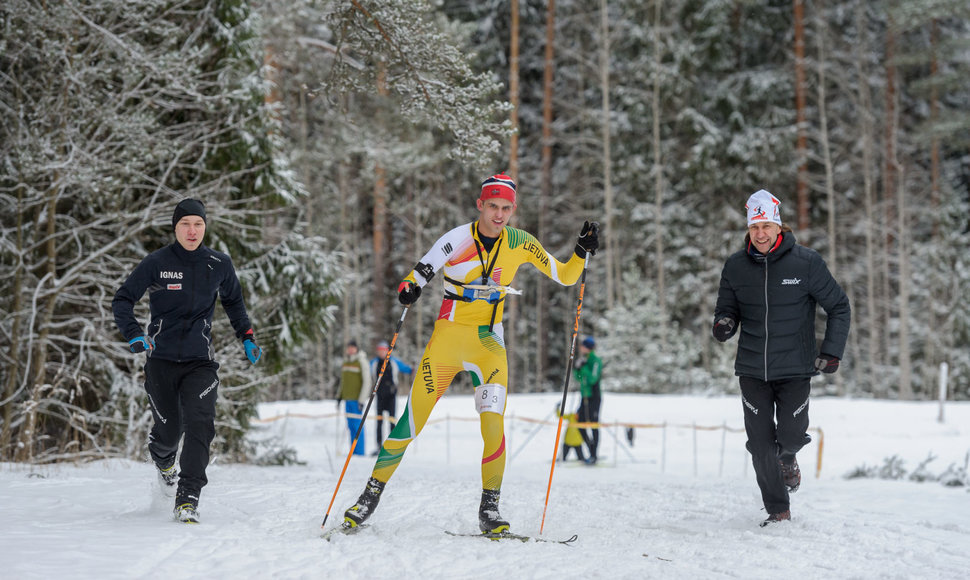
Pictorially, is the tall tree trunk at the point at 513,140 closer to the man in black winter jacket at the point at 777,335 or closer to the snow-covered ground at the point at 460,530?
the snow-covered ground at the point at 460,530

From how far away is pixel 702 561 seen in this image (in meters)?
4.43

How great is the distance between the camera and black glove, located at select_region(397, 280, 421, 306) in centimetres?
498

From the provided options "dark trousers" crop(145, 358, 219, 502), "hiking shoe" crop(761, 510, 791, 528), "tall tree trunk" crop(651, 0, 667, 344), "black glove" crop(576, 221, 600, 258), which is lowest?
"hiking shoe" crop(761, 510, 791, 528)

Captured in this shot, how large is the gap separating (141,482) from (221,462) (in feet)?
12.2

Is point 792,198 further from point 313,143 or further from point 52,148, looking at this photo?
point 52,148

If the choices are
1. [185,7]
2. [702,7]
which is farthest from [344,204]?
[185,7]

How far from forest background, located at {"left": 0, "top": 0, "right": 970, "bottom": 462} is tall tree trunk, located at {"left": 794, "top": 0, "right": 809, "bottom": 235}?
0.07 m

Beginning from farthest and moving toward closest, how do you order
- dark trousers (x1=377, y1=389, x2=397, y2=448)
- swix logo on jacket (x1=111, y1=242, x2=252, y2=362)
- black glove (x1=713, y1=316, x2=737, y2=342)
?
1. dark trousers (x1=377, y1=389, x2=397, y2=448)
2. black glove (x1=713, y1=316, x2=737, y2=342)
3. swix logo on jacket (x1=111, y1=242, x2=252, y2=362)

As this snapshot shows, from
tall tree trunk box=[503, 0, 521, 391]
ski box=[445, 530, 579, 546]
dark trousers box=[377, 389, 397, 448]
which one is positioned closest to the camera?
ski box=[445, 530, 579, 546]

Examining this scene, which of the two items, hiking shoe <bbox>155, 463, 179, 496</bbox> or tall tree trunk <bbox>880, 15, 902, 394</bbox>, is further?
tall tree trunk <bbox>880, 15, 902, 394</bbox>

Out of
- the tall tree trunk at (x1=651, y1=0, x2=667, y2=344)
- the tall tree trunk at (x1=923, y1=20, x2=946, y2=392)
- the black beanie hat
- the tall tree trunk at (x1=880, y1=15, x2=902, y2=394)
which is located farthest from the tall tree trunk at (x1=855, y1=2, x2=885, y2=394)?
the black beanie hat

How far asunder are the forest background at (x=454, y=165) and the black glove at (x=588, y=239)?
2.95 meters

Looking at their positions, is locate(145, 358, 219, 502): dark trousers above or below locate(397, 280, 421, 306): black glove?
below

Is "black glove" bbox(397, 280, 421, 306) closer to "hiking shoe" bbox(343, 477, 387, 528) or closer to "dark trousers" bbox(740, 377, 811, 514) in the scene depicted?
"hiking shoe" bbox(343, 477, 387, 528)
